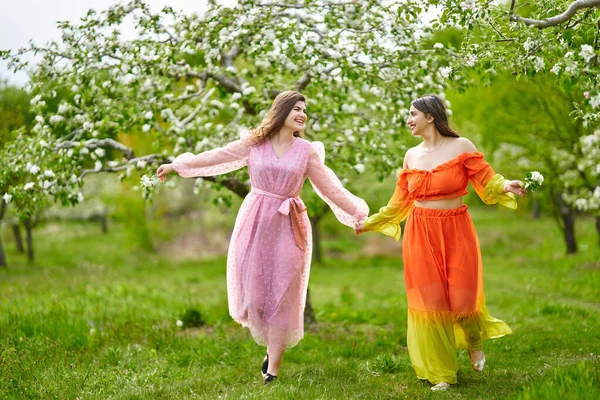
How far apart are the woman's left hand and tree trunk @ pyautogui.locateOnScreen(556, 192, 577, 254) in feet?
40.8

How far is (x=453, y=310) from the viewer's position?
5.26 meters

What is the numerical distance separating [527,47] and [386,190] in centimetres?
1692

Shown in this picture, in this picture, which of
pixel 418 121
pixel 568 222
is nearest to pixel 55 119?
pixel 418 121

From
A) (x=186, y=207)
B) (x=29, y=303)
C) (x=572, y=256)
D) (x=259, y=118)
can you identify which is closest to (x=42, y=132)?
(x=259, y=118)

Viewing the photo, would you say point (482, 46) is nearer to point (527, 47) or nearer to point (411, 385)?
point (527, 47)

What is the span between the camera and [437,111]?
535cm

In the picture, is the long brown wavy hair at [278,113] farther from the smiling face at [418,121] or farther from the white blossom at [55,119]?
the white blossom at [55,119]

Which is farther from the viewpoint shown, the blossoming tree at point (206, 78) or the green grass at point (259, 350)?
the blossoming tree at point (206, 78)

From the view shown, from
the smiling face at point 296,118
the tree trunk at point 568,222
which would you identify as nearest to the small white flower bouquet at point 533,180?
the smiling face at point 296,118

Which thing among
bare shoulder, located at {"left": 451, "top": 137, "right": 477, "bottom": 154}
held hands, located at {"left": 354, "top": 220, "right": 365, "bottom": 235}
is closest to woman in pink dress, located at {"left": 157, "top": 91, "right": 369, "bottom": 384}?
held hands, located at {"left": 354, "top": 220, "right": 365, "bottom": 235}

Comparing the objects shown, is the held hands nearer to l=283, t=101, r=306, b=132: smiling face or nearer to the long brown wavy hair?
l=283, t=101, r=306, b=132: smiling face

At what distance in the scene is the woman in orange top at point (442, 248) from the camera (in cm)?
521

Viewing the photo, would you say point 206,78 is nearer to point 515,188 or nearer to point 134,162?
point 134,162

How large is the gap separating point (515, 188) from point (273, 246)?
211 cm
